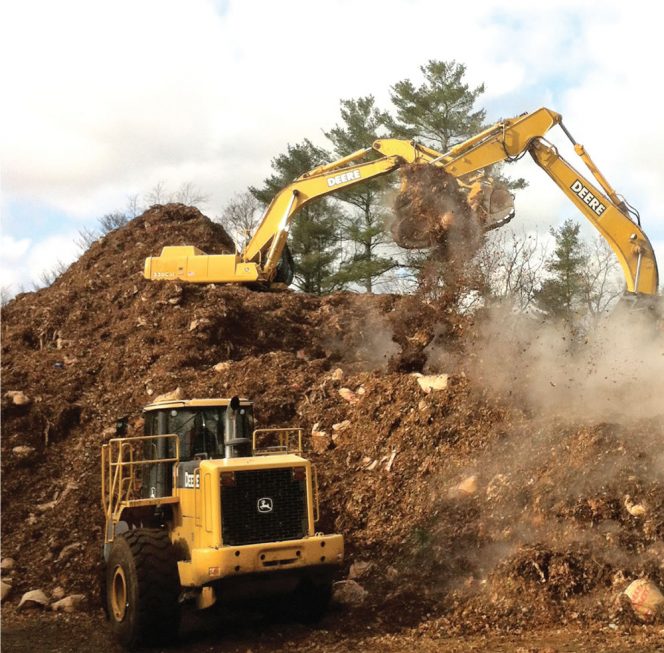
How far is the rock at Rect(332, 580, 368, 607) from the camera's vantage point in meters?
8.59

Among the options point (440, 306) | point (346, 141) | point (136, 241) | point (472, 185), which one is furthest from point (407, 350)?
point (346, 141)

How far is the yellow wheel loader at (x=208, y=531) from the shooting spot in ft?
23.4

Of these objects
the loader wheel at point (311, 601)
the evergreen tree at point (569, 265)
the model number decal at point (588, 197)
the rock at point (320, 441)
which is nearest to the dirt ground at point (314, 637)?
the loader wheel at point (311, 601)

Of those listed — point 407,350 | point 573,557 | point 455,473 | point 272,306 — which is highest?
point 272,306

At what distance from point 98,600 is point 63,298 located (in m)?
10.7

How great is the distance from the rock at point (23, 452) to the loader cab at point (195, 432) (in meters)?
5.24

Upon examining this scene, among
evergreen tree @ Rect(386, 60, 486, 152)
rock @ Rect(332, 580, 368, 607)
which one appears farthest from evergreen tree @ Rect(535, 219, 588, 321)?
rock @ Rect(332, 580, 368, 607)

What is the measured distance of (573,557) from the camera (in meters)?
7.92

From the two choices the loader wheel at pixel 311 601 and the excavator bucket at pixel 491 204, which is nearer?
the loader wheel at pixel 311 601

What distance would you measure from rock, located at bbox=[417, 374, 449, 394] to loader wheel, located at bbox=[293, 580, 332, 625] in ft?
14.8

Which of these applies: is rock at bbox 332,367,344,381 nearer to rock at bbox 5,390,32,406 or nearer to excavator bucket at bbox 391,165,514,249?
excavator bucket at bbox 391,165,514,249

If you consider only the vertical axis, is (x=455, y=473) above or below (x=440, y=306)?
below

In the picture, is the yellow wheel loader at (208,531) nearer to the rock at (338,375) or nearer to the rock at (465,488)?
the rock at (465,488)

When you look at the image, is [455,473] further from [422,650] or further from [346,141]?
[346,141]
